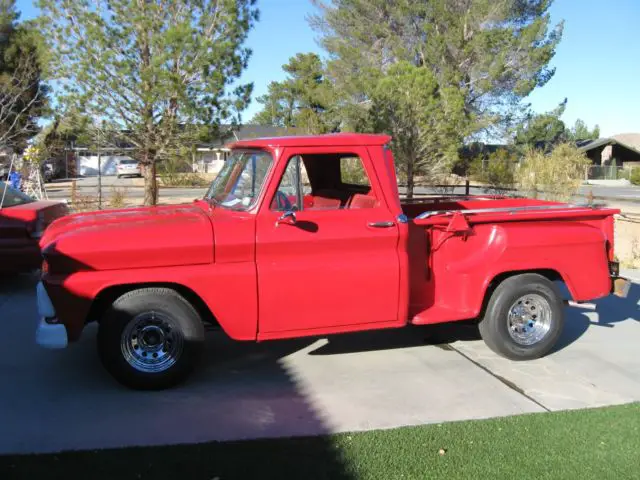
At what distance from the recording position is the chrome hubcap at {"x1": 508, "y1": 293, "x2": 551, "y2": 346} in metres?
5.62

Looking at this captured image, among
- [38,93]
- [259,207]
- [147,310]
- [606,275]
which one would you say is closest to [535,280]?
[606,275]

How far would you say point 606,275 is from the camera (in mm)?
5797

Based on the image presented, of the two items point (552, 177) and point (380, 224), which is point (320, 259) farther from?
point (552, 177)

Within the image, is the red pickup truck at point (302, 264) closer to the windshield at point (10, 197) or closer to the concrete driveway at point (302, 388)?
the concrete driveway at point (302, 388)

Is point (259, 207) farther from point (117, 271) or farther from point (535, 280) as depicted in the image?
point (535, 280)

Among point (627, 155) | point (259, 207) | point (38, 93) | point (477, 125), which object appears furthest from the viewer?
point (627, 155)

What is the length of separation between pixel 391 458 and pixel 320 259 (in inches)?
68.6

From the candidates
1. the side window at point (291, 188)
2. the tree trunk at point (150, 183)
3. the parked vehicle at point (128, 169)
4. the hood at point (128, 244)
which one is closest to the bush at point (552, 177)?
the tree trunk at point (150, 183)

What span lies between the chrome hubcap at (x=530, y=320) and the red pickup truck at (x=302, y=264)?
0.01m

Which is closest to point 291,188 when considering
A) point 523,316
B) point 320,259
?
point 320,259

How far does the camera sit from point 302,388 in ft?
16.2

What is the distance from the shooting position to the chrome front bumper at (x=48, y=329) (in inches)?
176

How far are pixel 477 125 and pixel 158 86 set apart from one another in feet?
71.3

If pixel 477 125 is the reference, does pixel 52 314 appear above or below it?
below
